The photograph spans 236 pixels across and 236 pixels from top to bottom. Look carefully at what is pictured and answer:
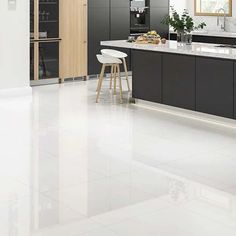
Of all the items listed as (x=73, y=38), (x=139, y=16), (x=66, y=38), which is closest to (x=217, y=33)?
(x=139, y=16)

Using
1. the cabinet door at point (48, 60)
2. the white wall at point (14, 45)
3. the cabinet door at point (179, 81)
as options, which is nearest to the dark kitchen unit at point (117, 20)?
the cabinet door at point (48, 60)

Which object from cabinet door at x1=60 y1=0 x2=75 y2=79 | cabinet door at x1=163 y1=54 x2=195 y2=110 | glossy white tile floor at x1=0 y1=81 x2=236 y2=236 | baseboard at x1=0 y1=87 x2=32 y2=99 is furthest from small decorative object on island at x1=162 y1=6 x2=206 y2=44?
cabinet door at x1=60 y1=0 x2=75 y2=79

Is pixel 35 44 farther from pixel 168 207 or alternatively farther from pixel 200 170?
pixel 168 207

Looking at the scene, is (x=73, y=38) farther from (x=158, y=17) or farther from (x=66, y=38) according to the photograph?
(x=158, y=17)

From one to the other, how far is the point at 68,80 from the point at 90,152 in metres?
5.10

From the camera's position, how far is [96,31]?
11367 mm

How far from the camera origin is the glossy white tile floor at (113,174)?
431cm

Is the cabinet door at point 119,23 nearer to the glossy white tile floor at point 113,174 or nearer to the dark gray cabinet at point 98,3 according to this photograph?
the dark gray cabinet at point 98,3

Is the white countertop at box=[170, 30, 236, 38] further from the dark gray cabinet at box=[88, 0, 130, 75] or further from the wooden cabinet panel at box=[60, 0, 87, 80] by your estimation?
the wooden cabinet panel at box=[60, 0, 87, 80]

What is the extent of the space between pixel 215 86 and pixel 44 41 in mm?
4109

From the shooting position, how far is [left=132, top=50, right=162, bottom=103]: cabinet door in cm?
850

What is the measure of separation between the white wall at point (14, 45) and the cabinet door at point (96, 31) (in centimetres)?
190

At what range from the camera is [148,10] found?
12180 millimetres

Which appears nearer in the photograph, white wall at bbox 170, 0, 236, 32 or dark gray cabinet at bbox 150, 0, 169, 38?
white wall at bbox 170, 0, 236, 32
